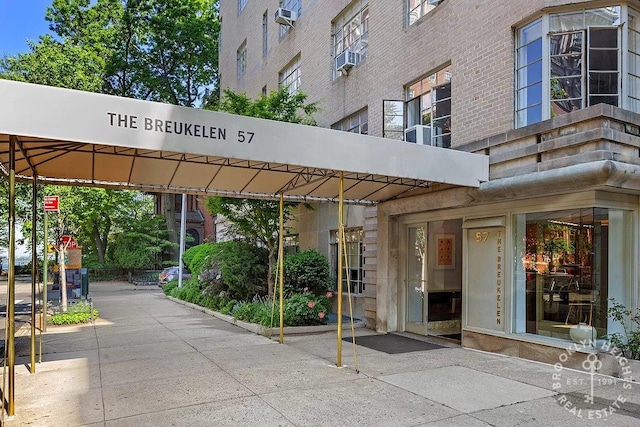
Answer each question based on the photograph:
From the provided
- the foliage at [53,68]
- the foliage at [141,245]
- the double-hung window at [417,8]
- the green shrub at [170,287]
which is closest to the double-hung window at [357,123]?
the double-hung window at [417,8]

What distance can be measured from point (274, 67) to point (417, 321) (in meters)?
12.2

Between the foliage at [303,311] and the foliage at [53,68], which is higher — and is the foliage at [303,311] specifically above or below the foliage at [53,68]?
below

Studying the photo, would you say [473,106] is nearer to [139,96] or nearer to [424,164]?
[424,164]

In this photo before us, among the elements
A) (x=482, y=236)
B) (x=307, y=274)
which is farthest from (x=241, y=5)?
(x=482, y=236)

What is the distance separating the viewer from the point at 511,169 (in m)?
8.48

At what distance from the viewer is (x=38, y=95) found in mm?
5465

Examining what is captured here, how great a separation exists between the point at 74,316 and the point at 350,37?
10659 mm

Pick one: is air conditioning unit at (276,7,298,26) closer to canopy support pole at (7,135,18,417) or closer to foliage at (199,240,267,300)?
foliage at (199,240,267,300)

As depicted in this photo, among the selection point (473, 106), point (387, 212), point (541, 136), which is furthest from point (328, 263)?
point (541, 136)

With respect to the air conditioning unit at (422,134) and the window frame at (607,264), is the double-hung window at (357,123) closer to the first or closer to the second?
the air conditioning unit at (422,134)

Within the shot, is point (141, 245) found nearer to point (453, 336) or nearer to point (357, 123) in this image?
point (357, 123)

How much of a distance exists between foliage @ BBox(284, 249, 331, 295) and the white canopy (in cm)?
407

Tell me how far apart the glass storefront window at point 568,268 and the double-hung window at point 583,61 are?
1.79 m

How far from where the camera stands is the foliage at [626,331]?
289 inches
